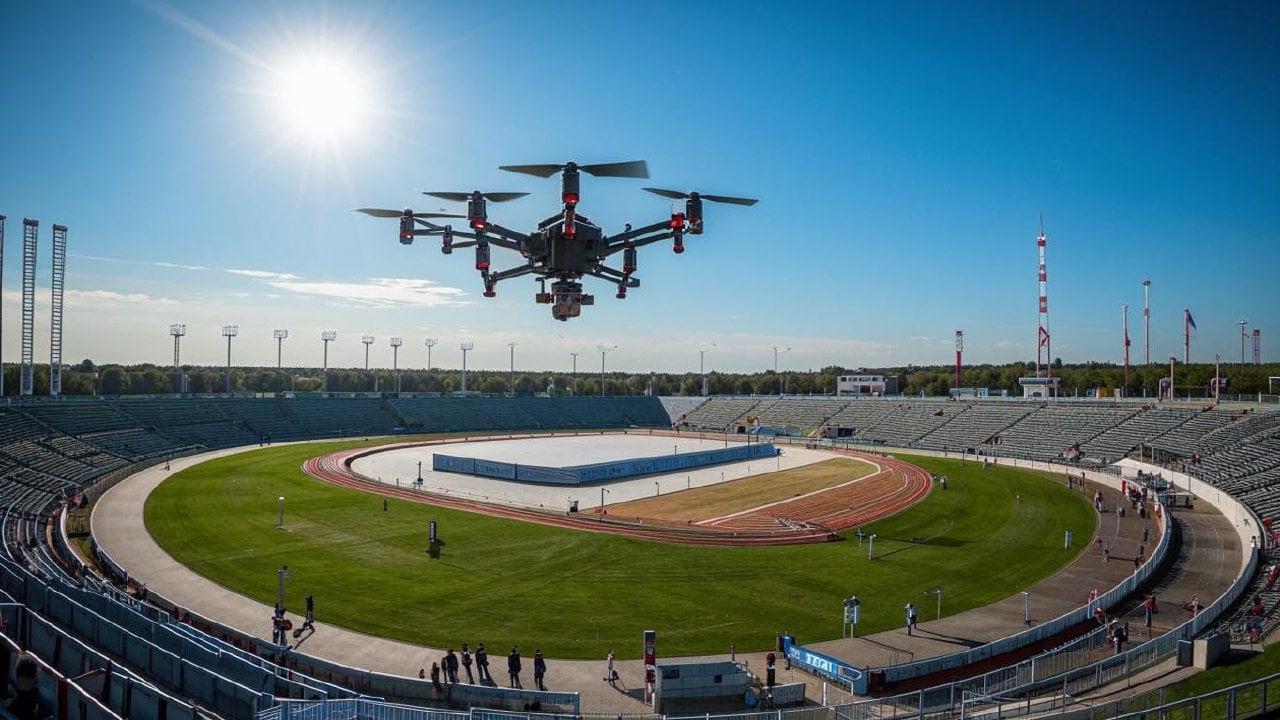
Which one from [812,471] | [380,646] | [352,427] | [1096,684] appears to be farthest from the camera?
[352,427]

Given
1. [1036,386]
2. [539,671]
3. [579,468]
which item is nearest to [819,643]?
[539,671]

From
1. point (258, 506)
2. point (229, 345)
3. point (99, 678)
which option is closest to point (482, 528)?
point (258, 506)

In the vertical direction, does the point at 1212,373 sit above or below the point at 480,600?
above

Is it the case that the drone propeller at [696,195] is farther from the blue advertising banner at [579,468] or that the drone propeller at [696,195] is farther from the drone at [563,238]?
the blue advertising banner at [579,468]

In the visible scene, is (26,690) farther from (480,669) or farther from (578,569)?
(578,569)

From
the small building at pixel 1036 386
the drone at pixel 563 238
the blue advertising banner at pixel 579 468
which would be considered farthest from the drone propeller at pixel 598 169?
the small building at pixel 1036 386

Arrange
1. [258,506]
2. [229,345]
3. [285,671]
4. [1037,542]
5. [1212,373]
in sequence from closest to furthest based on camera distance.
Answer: [285,671], [1037,542], [258,506], [229,345], [1212,373]

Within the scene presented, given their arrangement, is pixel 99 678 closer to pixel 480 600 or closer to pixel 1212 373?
pixel 480 600
